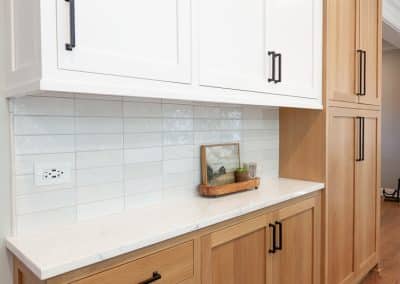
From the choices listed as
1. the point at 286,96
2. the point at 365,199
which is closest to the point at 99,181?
the point at 286,96

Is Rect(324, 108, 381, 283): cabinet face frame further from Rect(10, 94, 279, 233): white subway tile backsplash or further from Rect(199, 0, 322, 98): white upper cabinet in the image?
Rect(10, 94, 279, 233): white subway tile backsplash

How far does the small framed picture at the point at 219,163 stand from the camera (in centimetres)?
177

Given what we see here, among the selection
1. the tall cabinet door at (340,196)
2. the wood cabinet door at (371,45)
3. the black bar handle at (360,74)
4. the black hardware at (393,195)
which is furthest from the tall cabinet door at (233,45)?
the black hardware at (393,195)

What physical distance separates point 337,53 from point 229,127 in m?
0.87

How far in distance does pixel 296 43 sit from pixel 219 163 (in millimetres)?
787

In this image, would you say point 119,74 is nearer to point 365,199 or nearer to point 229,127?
point 229,127

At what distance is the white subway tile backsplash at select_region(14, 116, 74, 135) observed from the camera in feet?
3.87

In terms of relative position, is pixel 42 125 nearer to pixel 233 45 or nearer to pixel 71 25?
pixel 71 25

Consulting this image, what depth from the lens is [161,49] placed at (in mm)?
1196

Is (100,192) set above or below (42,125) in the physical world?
below

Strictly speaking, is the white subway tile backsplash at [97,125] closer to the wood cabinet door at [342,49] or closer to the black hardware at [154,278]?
the black hardware at [154,278]

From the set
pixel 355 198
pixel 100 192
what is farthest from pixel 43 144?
pixel 355 198

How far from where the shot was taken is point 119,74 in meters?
1.08

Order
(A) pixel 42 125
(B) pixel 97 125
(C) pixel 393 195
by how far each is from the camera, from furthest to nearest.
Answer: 1. (C) pixel 393 195
2. (B) pixel 97 125
3. (A) pixel 42 125
